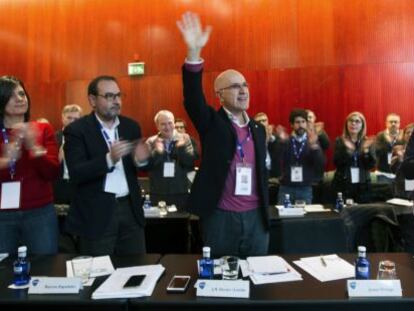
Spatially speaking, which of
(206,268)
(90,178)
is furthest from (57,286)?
(90,178)

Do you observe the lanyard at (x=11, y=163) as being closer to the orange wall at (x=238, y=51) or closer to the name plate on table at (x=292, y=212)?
the name plate on table at (x=292, y=212)

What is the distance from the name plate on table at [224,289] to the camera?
1.33 metres

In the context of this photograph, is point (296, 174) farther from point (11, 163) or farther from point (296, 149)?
point (11, 163)

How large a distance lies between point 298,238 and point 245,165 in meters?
0.61

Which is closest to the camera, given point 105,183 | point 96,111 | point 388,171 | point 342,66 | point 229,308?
point 229,308

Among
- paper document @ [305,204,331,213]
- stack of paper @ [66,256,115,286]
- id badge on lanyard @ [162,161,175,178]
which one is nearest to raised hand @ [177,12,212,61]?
Answer: stack of paper @ [66,256,115,286]

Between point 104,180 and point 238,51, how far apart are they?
5.01 m

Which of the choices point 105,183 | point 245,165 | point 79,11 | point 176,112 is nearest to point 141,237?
point 105,183

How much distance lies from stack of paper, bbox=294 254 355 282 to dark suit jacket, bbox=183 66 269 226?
16.8 inches

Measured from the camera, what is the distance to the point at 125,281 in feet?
4.81

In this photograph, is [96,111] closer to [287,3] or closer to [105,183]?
[105,183]

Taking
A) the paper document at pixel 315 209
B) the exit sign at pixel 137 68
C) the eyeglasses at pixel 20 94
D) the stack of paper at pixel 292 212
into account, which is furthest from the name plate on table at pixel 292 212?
the exit sign at pixel 137 68

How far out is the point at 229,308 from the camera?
1292 millimetres

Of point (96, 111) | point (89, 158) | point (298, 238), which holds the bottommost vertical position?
point (298, 238)
